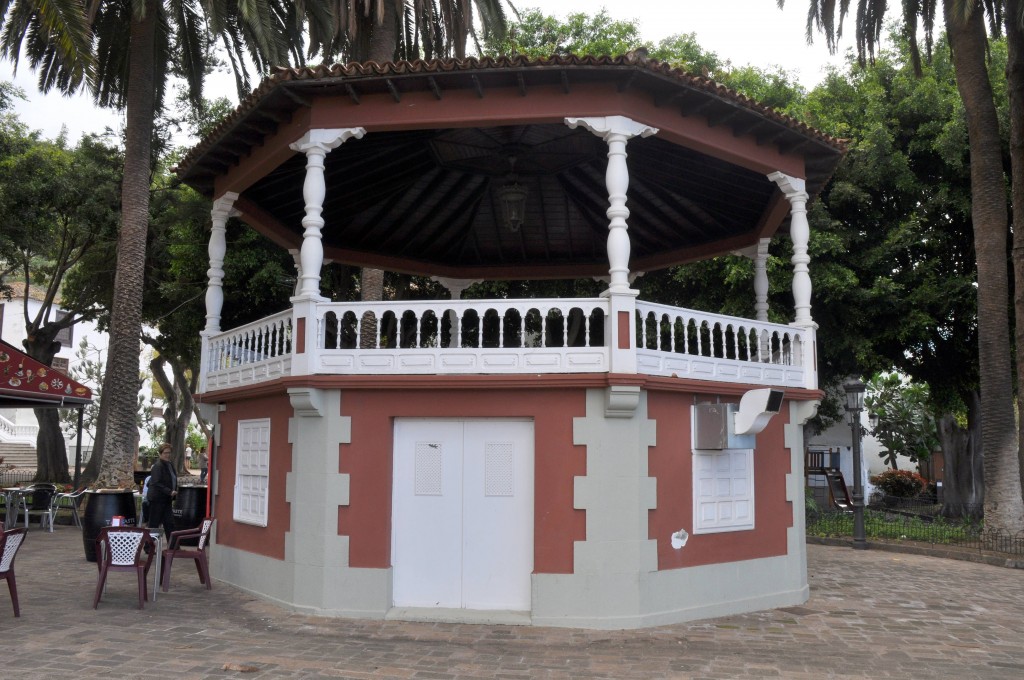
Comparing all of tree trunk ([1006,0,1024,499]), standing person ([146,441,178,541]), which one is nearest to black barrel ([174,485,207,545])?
standing person ([146,441,178,541])

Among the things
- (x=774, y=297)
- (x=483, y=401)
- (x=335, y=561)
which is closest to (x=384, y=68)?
(x=483, y=401)

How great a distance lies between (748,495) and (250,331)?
6728 millimetres

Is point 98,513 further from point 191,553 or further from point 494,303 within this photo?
point 494,303

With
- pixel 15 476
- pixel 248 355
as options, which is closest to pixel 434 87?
pixel 248 355

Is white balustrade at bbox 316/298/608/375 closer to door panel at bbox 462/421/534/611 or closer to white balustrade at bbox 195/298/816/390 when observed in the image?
white balustrade at bbox 195/298/816/390

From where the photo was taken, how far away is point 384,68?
29.6 ft

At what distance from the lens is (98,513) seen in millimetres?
12773

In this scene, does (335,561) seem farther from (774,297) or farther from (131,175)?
(774,297)

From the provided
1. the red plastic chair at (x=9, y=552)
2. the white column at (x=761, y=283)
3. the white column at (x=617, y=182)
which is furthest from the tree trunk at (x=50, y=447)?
the white column at (x=617, y=182)

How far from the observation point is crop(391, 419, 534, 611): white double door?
916cm

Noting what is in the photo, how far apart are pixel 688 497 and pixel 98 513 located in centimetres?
899

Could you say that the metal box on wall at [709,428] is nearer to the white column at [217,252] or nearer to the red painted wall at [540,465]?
the red painted wall at [540,465]

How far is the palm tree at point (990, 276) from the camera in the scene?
15.9m

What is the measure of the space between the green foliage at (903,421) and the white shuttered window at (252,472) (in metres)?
35.3
